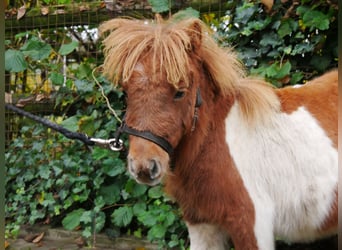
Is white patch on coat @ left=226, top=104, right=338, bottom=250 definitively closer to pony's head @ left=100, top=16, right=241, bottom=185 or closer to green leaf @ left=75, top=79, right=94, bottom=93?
pony's head @ left=100, top=16, right=241, bottom=185

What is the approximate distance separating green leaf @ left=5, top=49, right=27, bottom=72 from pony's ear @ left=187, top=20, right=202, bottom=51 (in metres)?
1.71

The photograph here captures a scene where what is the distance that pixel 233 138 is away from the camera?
6.23 ft

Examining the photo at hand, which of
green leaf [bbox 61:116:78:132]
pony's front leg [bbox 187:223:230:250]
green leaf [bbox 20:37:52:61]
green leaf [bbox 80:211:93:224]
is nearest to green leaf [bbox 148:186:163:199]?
green leaf [bbox 80:211:93:224]

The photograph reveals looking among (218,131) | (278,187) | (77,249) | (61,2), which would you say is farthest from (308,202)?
(61,2)

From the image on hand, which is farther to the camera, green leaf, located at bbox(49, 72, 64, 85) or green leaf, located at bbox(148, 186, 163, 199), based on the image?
green leaf, located at bbox(49, 72, 64, 85)

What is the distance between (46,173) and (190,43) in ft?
6.75

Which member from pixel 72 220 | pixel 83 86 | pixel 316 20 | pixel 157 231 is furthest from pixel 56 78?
pixel 316 20

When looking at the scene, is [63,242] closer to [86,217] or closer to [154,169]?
[86,217]

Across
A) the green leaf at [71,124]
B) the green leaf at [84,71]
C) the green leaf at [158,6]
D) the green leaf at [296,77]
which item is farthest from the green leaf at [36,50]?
the green leaf at [296,77]

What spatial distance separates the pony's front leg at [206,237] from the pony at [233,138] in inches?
1.7

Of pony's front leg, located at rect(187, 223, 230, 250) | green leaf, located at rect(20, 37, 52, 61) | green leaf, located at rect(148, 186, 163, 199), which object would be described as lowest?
green leaf, located at rect(148, 186, 163, 199)

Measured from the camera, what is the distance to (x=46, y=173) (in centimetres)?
339

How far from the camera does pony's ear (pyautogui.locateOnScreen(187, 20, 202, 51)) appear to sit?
178 cm

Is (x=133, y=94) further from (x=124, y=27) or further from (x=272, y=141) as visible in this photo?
(x=272, y=141)
